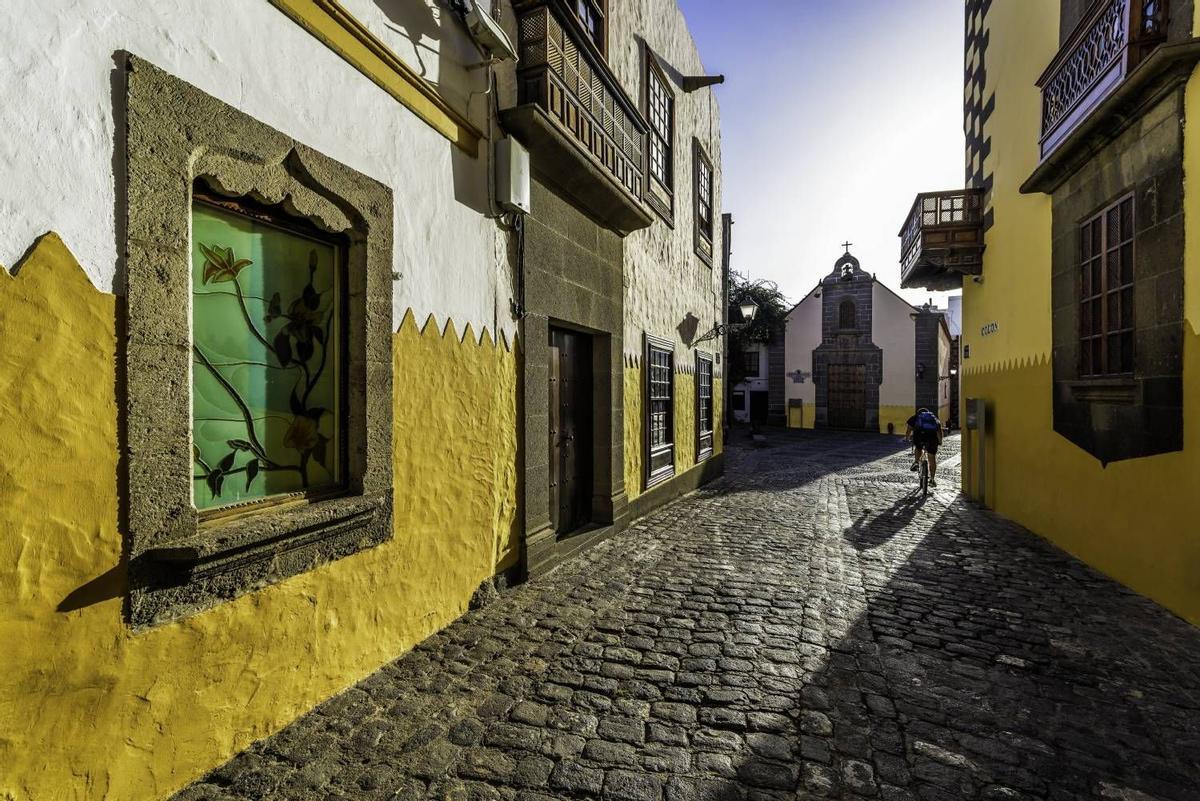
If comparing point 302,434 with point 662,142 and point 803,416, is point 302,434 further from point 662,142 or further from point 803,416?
point 803,416

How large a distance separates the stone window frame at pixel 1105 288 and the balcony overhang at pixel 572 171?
15.4 feet

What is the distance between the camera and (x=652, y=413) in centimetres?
827

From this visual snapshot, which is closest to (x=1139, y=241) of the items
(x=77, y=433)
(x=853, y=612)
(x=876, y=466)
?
(x=853, y=612)

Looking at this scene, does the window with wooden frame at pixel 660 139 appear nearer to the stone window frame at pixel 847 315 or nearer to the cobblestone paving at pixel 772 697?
the cobblestone paving at pixel 772 697

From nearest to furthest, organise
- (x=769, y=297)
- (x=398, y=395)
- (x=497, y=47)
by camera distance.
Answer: (x=398, y=395), (x=497, y=47), (x=769, y=297)

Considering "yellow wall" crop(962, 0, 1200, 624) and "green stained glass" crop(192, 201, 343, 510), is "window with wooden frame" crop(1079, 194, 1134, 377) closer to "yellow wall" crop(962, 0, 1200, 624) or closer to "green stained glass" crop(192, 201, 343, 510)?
"yellow wall" crop(962, 0, 1200, 624)

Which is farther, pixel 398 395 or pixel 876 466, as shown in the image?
pixel 876 466

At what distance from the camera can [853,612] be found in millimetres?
4293

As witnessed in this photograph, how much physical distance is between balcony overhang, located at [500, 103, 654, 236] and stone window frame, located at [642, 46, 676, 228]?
1.29 metres

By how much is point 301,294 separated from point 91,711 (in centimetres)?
199

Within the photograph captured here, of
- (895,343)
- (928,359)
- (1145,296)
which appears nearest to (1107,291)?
(1145,296)

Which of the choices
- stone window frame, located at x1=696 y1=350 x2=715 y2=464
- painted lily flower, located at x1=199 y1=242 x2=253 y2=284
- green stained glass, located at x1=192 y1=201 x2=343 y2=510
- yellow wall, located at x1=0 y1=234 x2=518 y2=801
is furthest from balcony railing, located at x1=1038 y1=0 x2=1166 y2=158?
yellow wall, located at x1=0 y1=234 x2=518 y2=801

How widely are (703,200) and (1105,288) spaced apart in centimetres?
704

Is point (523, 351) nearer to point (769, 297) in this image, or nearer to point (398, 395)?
point (398, 395)
